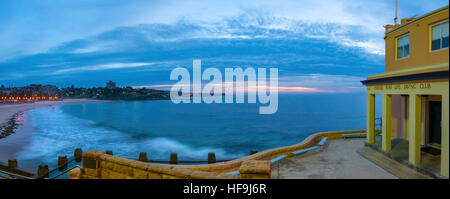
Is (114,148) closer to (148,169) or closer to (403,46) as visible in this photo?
(148,169)

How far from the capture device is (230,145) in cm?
4197

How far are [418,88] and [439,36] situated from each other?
2.19 meters

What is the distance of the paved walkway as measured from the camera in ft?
30.1

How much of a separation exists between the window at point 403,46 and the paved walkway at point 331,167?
517 cm

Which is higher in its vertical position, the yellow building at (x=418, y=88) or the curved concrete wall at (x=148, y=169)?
the yellow building at (x=418, y=88)

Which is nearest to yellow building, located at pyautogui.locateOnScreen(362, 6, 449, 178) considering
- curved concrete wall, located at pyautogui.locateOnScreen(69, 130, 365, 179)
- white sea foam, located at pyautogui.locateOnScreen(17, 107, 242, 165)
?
curved concrete wall, located at pyautogui.locateOnScreen(69, 130, 365, 179)

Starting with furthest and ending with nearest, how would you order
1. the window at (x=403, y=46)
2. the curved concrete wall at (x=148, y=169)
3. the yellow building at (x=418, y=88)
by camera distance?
the window at (x=403, y=46) < the yellow building at (x=418, y=88) < the curved concrete wall at (x=148, y=169)

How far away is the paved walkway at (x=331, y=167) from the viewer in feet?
30.1

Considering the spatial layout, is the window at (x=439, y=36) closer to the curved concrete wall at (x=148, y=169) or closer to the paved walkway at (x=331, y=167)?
the paved walkway at (x=331, y=167)

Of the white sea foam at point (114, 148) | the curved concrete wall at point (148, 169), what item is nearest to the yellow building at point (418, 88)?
the curved concrete wall at point (148, 169)

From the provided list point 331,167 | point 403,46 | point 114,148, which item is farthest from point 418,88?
point 114,148

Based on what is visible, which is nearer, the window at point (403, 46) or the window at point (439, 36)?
the window at point (439, 36)

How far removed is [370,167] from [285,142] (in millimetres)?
36074
